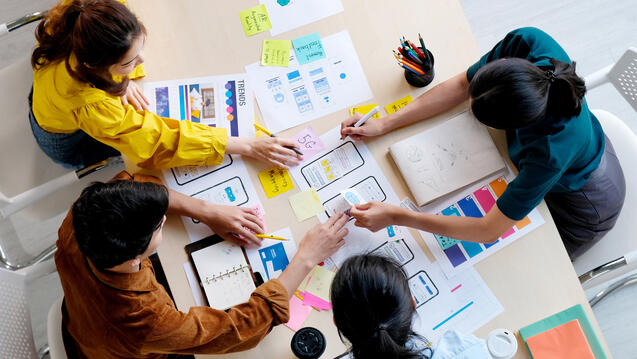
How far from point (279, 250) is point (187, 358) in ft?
1.63

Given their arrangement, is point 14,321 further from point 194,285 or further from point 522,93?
point 522,93

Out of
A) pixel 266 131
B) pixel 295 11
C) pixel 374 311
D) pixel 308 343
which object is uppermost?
pixel 295 11

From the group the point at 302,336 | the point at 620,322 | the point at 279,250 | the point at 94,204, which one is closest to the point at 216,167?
the point at 279,250

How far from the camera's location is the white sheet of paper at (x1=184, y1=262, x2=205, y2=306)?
1.31 metres

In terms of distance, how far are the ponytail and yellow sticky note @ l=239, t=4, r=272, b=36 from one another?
812 millimetres

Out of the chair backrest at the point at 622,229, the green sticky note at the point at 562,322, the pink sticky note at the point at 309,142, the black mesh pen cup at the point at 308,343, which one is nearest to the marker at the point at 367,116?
the pink sticky note at the point at 309,142

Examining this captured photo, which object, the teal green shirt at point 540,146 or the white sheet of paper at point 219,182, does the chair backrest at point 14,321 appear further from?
the teal green shirt at point 540,146

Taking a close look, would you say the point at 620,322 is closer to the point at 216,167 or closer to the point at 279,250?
the point at 279,250

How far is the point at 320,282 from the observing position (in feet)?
4.35

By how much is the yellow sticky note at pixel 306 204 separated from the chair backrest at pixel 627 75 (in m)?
0.98

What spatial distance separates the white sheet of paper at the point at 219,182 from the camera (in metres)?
1.38

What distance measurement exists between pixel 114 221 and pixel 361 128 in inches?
27.1

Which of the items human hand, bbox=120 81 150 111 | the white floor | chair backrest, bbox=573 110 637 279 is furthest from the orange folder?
the white floor

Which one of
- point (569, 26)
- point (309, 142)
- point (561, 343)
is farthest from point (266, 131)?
point (569, 26)
